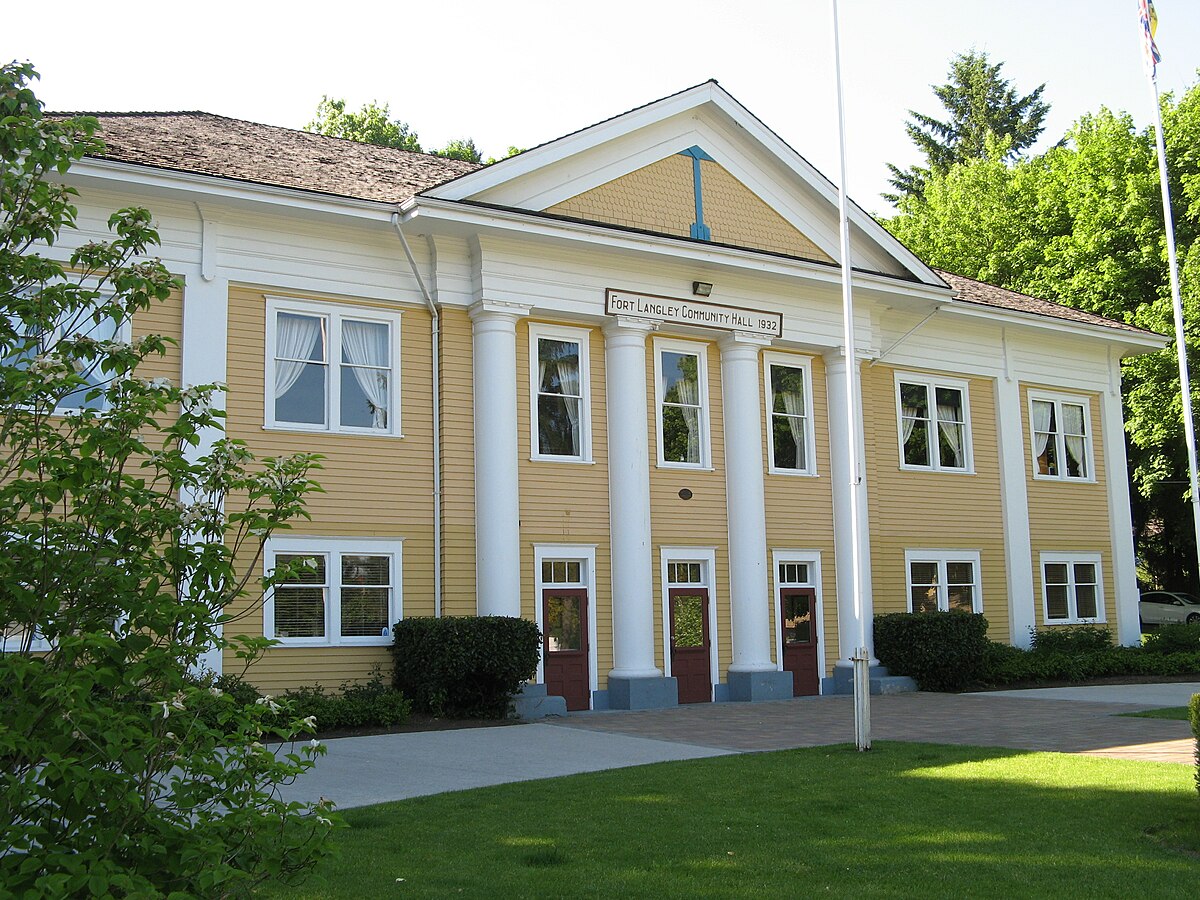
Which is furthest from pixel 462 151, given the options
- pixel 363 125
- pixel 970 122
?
pixel 970 122

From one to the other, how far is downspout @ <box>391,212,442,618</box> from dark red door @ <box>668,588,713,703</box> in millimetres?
4568

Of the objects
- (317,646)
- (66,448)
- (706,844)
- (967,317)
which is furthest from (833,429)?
(66,448)

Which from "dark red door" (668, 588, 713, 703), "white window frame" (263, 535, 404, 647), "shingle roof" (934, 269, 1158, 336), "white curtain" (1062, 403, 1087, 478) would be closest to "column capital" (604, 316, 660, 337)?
"dark red door" (668, 588, 713, 703)

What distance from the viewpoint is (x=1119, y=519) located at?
2884 centimetres

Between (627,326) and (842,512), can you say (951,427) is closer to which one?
(842,512)

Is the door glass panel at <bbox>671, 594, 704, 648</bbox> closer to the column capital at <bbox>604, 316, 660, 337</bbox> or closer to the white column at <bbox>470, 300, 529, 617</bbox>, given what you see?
the white column at <bbox>470, 300, 529, 617</bbox>

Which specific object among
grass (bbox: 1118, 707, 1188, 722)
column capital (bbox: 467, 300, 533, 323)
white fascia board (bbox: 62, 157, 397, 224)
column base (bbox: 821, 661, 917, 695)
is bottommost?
grass (bbox: 1118, 707, 1188, 722)

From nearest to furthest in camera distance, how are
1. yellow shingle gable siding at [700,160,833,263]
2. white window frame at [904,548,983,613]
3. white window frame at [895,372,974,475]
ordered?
yellow shingle gable siding at [700,160,833,263] < white window frame at [904,548,983,613] < white window frame at [895,372,974,475]

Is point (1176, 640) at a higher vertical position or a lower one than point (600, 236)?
lower

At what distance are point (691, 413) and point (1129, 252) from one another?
21185mm

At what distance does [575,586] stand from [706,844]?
1185cm

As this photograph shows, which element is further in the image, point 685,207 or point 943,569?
point 943,569

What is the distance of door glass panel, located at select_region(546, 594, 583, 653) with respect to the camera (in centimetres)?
2002

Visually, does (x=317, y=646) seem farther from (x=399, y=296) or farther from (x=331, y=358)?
(x=399, y=296)
